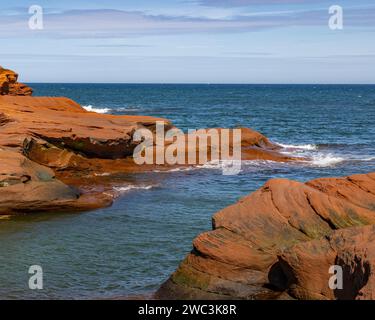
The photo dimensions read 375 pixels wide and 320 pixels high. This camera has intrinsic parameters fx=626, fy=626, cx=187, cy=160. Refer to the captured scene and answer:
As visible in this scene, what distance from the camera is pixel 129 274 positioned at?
18.3 metres

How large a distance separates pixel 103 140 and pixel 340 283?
21.7 metres

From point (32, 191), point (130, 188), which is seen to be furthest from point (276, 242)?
point (130, 188)

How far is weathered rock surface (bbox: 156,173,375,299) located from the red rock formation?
26.1 meters

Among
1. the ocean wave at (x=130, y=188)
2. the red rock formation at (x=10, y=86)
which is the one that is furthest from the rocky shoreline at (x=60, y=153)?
the ocean wave at (x=130, y=188)

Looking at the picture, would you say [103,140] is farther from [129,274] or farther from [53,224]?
[129,274]

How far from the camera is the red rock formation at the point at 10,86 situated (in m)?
39.0

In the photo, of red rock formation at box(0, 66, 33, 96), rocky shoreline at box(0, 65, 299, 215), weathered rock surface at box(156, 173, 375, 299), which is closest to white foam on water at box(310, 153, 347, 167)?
rocky shoreline at box(0, 65, 299, 215)

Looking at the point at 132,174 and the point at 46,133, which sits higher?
the point at 46,133

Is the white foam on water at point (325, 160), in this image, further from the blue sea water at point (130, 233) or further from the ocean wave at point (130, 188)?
the ocean wave at point (130, 188)

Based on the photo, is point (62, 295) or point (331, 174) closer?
point (62, 295)

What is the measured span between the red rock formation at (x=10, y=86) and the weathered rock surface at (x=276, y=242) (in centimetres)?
2614
